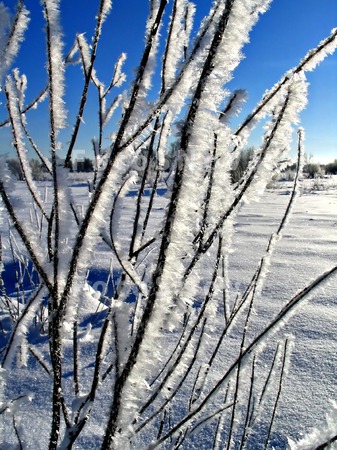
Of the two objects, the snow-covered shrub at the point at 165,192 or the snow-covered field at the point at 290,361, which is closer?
the snow-covered shrub at the point at 165,192

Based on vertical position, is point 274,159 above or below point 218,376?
above

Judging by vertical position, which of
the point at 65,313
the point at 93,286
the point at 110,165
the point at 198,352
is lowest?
the point at 93,286

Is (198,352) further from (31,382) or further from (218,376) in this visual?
(31,382)

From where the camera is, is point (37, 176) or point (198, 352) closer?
point (198, 352)

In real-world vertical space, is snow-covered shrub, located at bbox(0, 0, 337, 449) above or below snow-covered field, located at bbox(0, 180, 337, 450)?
above

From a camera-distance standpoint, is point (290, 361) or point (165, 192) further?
point (290, 361)

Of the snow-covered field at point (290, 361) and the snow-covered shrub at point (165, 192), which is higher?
the snow-covered shrub at point (165, 192)

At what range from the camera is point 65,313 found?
0.59 meters

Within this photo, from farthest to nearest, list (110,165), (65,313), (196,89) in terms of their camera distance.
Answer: (65,313) < (110,165) < (196,89)

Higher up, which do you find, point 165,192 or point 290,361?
point 165,192

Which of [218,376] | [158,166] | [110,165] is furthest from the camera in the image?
[218,376]

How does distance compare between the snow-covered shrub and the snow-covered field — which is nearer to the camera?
the snow-covered shrub

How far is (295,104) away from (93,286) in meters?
2.99

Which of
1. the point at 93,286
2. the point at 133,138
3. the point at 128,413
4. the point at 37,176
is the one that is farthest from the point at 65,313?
the point at 37,176
